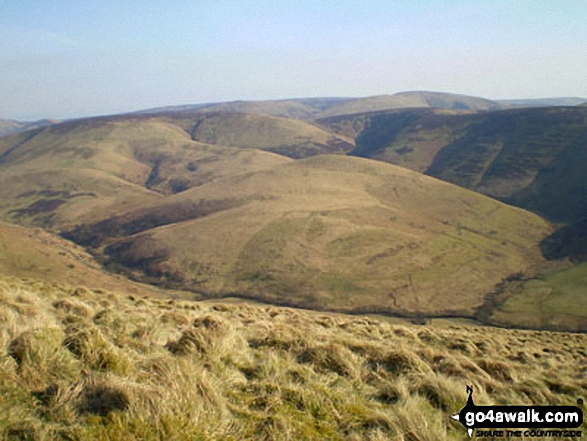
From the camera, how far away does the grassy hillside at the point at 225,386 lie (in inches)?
178

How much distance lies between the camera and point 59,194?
16762cm

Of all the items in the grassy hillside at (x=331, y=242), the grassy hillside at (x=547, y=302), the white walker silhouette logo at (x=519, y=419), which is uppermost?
the white walker silhouette logo at (x=519, y=419)

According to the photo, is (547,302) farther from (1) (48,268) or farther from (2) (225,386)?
(1) (48,268)

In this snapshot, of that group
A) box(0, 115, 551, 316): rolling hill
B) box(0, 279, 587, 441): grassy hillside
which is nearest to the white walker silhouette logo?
box(0, 279, 587, 441): grassy hillside

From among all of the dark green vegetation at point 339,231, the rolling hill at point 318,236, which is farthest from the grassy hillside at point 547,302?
the rolling hill at point 318,236

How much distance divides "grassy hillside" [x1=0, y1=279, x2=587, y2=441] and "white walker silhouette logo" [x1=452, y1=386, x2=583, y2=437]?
0.27 m

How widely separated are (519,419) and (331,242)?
292ft

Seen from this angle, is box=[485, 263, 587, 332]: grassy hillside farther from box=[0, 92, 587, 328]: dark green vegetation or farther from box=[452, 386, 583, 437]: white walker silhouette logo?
box=[452, 386, 583, 437]: white walker silhouette logo

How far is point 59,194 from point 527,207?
198 metres

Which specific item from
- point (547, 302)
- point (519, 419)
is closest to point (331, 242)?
point (547, 302)

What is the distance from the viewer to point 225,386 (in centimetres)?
617

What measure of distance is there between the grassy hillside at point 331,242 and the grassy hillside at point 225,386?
→ 6545cm

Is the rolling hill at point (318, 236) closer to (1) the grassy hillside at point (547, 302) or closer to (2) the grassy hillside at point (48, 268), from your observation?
(1) the grassy hillside at point (547, 302)

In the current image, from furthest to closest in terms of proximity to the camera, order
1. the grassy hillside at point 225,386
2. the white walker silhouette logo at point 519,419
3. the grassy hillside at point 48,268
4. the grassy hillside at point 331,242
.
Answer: the grassy hillside at point 331,242
the grassy hillside at point 48,268
the white walker silhouette logo at point 519,419
the grassy hillside at point 225,386
